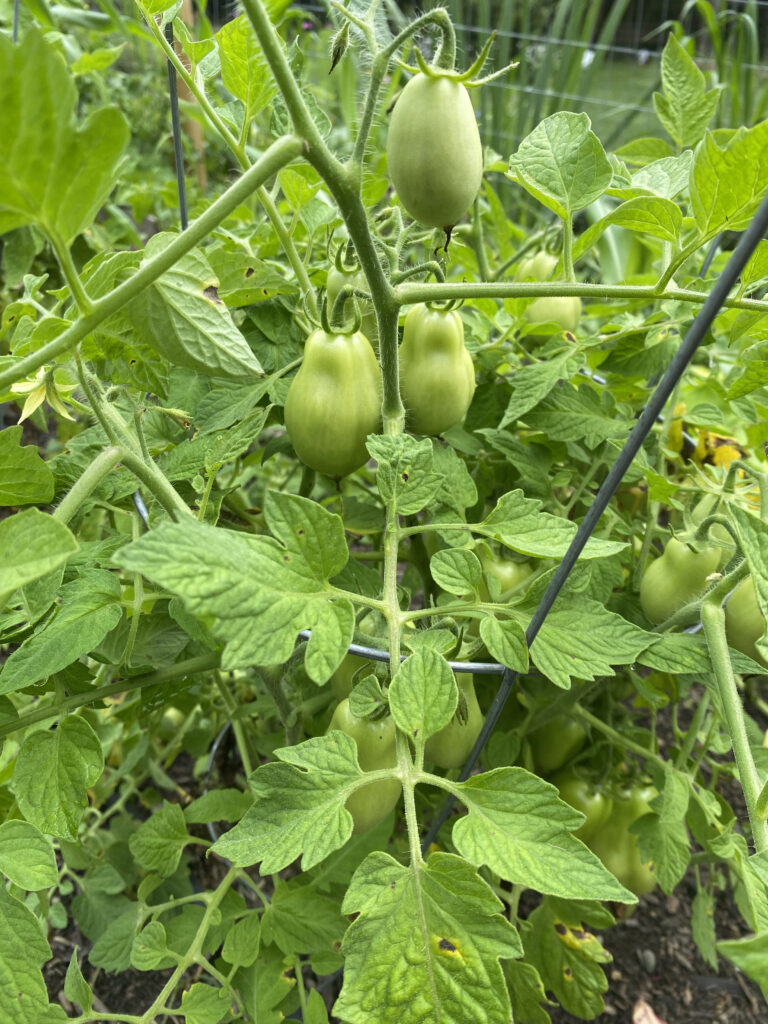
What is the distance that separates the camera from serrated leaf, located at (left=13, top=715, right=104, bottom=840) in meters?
0.47

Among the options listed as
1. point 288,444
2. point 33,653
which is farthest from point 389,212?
point 33,653

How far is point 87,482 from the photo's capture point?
0.46m

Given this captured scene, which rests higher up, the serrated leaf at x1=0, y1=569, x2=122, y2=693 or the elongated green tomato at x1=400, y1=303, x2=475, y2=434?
the elongated green tomato at x1=400, y1=303, x2=475, y2=434

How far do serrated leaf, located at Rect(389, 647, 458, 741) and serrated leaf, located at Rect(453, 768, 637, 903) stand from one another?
0.16 feet

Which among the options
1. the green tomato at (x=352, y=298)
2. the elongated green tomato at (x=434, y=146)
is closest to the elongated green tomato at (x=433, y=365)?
the green tomato at (x=352, y=298)

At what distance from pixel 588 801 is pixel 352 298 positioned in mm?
580

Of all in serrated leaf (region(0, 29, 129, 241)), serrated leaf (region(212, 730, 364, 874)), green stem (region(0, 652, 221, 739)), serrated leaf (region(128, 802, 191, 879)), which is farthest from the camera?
serrated leaf (region(128, 802, 191, 879))

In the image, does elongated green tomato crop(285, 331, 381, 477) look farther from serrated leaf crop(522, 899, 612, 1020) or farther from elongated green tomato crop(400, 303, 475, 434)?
serrated leaf crop(522, 899, 612, 1020)

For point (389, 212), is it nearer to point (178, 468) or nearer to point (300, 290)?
point (300, 290)

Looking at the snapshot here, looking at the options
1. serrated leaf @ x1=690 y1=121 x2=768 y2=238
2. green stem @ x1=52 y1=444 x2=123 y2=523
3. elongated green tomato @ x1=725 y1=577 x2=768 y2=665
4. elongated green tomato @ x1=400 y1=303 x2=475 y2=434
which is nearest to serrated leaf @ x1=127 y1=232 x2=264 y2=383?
green stem @ x1=52 y1=444 x2=123 y2=523

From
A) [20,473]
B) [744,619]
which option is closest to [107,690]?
[20,473]

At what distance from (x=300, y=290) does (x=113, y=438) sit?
24 cm

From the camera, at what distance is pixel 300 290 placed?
25.4 inches

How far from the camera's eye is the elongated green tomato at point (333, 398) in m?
0.55
